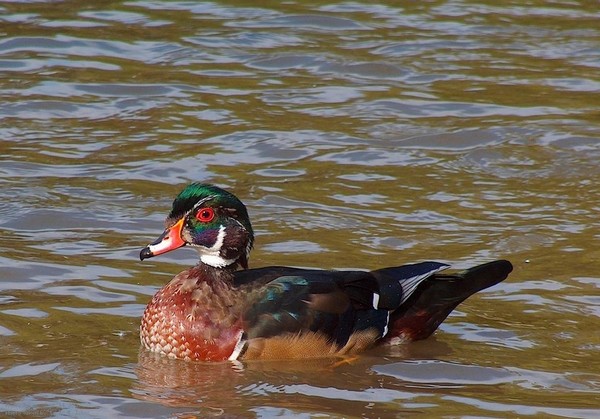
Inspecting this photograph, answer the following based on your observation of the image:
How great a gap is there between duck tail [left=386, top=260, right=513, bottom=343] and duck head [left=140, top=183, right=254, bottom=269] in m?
1.11

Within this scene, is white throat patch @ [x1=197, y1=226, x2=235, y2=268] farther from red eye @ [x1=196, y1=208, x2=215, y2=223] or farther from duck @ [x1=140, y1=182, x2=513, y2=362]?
red eye @ [x1=196, y1=208, x2=215, y2=223]

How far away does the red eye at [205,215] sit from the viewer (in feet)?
28.8

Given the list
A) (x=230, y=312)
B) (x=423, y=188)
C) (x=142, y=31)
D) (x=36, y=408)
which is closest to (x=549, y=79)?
(x=423, y=188)

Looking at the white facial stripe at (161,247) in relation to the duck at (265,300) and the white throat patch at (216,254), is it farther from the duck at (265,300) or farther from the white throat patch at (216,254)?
the white throat patch at (216,254)

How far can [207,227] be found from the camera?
28.9 ft

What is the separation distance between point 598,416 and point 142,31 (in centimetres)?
977

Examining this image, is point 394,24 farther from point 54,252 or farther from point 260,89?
point 54,252

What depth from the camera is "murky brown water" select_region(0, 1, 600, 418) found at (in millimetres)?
8117

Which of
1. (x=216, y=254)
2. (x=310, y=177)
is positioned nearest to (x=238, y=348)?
(x=216, y=254)

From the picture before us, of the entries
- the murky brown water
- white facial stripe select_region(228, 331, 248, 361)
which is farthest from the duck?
the murky brown water

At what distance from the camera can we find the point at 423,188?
463 inches

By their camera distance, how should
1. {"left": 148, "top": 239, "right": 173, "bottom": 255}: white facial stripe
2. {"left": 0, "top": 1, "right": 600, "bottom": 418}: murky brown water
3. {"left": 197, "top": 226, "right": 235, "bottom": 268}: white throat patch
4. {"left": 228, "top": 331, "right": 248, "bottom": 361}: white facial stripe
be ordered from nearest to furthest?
{"left": 0, "top": 1, "right": 600, "bottom": 418}: murky brown water, {"left": 228, "top": 331, "right": 248, "bottom": 361}: white facial stripe, {"left": 148, "top": 239, "right": 173, "bottom": 255}: white facial stripe, {"left": 197, "top": 226, "right": 235, "bottom": 268}: white throat patch

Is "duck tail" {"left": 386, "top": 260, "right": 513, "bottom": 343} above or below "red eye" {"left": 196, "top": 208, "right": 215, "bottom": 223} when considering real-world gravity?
below

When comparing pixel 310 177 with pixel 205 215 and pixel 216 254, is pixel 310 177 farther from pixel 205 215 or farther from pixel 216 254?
pixel 205 215
